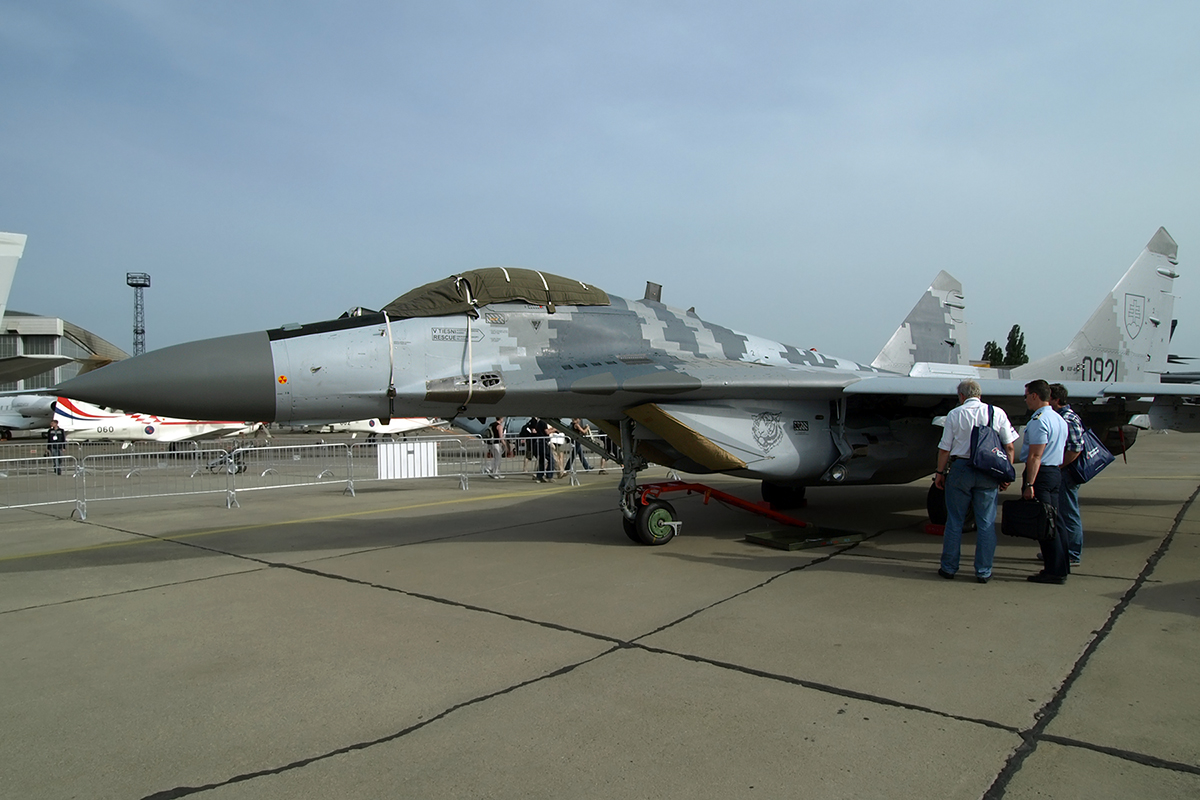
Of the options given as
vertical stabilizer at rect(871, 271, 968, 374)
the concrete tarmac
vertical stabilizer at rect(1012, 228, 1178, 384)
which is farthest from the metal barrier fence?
vertical stabilizer at rect(1012, 228, 1178, 384)

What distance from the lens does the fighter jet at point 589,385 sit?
5.53m

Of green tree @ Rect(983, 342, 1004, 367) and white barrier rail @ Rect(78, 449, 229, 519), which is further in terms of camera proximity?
green tree @ Rect(983, 342, 1004, 367)

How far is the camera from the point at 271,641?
4270mm

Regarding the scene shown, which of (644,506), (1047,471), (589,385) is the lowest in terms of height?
(644,506)

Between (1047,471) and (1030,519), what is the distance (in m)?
0.40

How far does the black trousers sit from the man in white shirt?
0.24 meters

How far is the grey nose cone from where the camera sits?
5176 millimetres

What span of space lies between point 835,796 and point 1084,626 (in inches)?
111

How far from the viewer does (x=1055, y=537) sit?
5289 millimetres

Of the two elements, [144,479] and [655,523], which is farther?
[144,479]

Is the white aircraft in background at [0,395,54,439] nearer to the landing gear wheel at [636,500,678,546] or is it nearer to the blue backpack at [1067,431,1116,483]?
the landing gear wheel at [636,500,678,546]

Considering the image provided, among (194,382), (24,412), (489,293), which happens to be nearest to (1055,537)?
(489,293)

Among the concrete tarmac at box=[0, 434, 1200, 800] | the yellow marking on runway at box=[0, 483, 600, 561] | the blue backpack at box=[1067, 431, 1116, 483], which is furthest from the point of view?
the yellow marking on runway at box=[0, 483, 600, 561]

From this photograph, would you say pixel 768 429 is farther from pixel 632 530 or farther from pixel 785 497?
pixel 785 497
